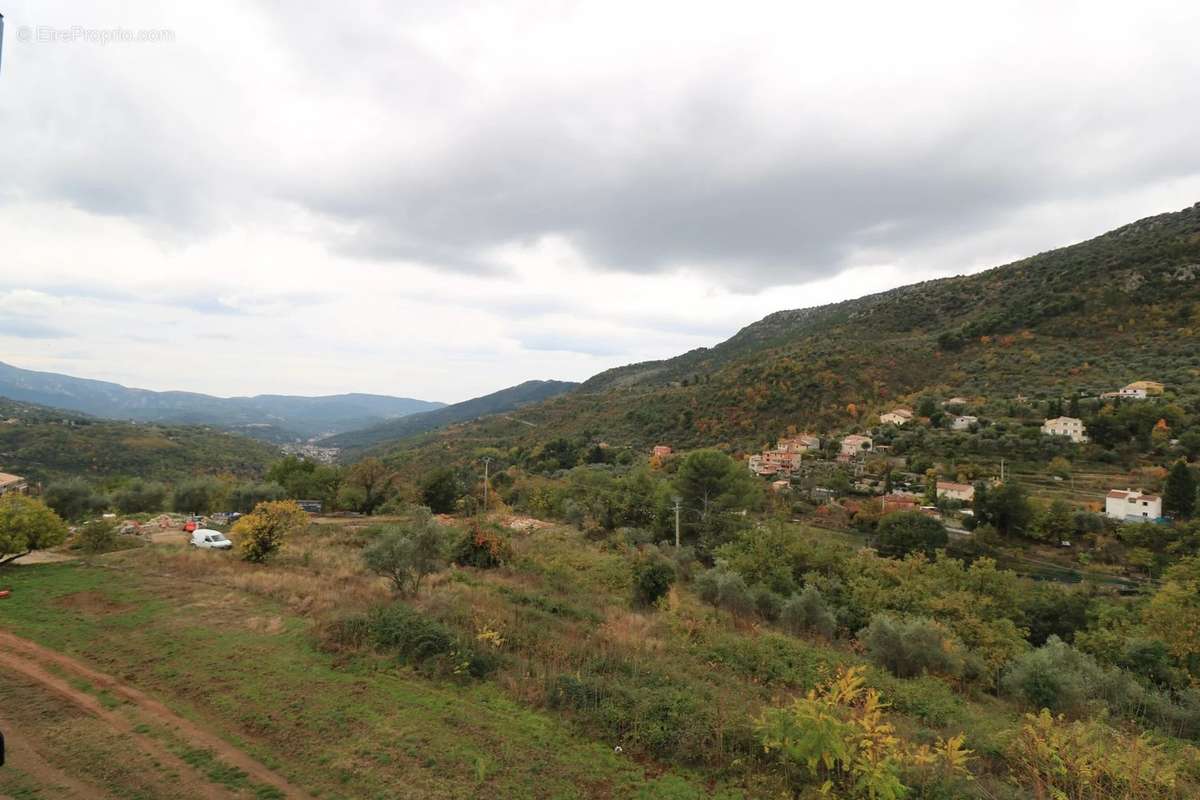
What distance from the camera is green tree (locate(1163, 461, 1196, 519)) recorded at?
27188 mm

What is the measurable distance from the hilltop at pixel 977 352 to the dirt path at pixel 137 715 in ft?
169

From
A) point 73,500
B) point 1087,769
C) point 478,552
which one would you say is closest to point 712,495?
point 478,552

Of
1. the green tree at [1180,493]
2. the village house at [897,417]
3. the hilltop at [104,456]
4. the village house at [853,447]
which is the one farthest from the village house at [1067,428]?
the hilltop at [104,456]

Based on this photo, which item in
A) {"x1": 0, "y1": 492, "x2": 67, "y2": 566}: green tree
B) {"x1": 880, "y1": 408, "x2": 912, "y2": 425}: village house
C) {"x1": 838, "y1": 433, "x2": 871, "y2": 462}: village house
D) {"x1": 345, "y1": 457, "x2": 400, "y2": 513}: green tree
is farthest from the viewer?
{"x1": 880, "y1": 408, "x2": 912, "y2": 425}: village house

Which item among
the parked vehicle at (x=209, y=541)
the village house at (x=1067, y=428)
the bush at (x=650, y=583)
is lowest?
the bush at (x=650, y=583)

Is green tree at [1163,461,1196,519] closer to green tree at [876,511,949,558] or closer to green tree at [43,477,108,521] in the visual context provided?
green tree at [876,511,949,558]

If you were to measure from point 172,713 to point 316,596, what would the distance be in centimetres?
500

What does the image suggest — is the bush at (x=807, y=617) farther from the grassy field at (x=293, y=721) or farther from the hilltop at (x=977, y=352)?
the hilltop at (x=977, y=352)

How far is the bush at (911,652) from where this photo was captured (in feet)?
38.5

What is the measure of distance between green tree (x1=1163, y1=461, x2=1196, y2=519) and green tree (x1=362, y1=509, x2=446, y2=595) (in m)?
37.7

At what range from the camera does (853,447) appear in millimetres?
46156

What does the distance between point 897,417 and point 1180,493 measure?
73.7 ft

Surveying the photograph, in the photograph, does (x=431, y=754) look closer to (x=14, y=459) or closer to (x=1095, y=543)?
(x=1095, y=543)

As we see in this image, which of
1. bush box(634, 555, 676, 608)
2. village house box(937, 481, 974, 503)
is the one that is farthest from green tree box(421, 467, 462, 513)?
village house box(937, 481, 974, 503)
